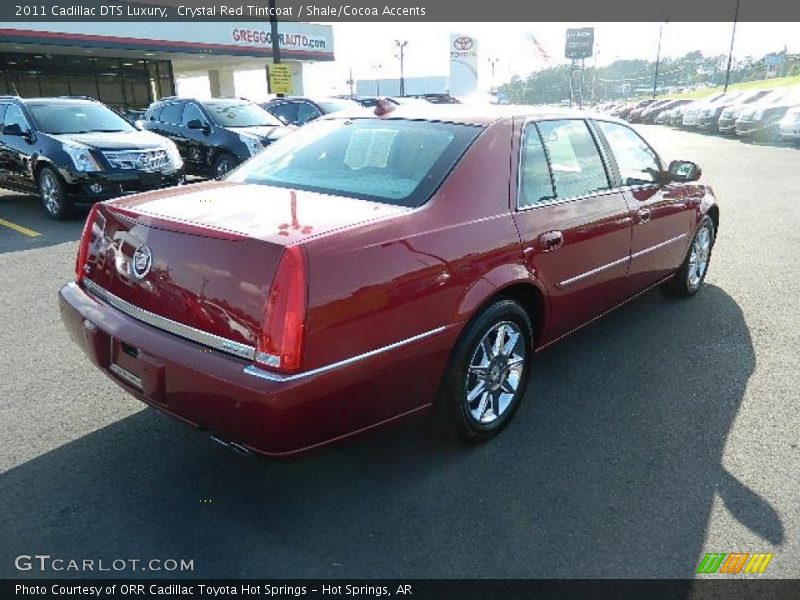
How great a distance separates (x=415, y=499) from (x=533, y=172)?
178 centimetres

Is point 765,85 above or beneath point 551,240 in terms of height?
above

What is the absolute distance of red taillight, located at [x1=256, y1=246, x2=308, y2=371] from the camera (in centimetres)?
221

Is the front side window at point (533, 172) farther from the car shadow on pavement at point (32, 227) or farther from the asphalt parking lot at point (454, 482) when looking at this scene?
the car shadow on pavement at point (32, 227)

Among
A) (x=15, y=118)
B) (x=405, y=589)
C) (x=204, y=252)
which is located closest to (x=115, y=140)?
(x=15, y=118)

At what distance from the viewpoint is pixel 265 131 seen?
10922 mm

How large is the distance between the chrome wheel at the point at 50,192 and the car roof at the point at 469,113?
5795 millimetres

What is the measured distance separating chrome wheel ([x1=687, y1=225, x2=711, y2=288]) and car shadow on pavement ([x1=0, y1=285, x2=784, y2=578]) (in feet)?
6.31

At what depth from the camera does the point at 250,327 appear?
228cm

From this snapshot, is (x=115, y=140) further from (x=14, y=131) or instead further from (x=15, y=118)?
(x=15, y=118)

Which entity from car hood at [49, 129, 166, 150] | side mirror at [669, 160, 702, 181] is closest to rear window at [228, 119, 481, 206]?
side mirror at [669, 160, 702, 181]

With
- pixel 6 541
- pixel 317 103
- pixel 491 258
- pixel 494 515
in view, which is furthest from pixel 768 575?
pixel 317 103

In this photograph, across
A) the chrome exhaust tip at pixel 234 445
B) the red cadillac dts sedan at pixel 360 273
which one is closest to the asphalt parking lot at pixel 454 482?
the chrome exhaust tip at pixel 234 445

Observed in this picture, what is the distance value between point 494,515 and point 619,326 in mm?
2574

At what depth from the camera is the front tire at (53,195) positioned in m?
8.01
